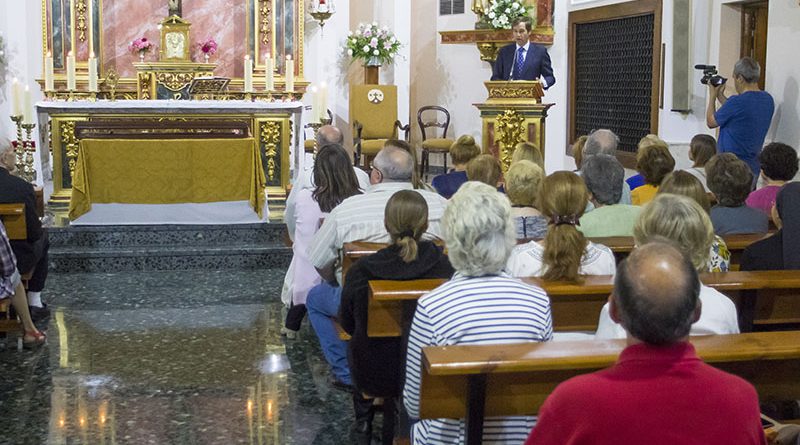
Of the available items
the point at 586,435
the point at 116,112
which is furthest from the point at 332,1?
the point at 586,435

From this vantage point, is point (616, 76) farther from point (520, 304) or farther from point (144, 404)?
point (520, 304)

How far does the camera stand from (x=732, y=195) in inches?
183

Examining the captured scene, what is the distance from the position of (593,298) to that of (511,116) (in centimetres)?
566

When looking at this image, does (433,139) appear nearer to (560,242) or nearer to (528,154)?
(528,154)

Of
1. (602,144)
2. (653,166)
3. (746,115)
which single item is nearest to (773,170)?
(653,166)

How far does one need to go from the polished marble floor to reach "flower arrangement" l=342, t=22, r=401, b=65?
18.8 feet

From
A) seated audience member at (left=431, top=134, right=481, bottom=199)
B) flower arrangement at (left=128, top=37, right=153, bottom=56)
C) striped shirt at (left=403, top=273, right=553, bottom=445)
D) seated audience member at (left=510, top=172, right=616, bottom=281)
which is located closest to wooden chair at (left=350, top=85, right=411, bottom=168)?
flower arrangement at (left=128, top=37, right=153, bottom=56)

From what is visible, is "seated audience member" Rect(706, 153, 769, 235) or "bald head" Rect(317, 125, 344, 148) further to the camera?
"bald head" Rect(317, 125, 344, 148)

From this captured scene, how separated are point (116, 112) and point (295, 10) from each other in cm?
386

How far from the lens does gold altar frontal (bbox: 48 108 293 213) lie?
8.43 m

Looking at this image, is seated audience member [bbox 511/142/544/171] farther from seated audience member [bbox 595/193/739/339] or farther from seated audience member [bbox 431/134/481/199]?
seated audience member [bbox 595/193/739/339]

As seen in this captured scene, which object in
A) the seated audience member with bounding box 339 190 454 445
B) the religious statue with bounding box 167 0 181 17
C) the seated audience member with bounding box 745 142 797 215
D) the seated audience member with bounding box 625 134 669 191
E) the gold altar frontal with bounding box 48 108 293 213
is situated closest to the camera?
the seated audience member with bounding box 339 190 454 445

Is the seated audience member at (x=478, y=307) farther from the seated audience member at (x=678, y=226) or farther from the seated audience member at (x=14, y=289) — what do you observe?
the seated audience member at (x=14, y=289)

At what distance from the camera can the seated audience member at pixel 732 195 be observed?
4570mm
